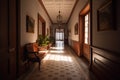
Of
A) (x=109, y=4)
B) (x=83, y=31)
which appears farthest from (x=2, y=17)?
(x=83, y=31)

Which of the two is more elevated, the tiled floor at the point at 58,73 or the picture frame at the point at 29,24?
the picture frame at the point at 29,24

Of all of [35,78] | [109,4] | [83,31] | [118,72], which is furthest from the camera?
[83,31]

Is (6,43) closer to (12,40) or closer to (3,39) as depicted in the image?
(3,39)

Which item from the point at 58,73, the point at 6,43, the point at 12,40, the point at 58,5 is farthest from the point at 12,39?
the point at 58,5

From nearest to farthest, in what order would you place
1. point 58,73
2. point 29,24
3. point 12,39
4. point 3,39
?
1. point 3,39
2. point 12,39
3. point 58,73
4. point 29,24

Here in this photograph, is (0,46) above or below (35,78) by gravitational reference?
above

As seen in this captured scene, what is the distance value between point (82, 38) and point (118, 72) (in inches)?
215

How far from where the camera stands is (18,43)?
3.96 m

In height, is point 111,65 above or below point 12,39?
below

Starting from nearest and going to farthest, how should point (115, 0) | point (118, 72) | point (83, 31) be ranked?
point (118, 72) → point (115, 0) → point (83, 31)

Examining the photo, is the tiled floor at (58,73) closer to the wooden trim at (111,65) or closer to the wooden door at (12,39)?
the wooden door at (12,39)

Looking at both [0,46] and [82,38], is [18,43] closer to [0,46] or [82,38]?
[0,46]

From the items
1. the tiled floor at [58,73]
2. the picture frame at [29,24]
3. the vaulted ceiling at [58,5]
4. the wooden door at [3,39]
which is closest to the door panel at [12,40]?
the wooden door at [3,39]

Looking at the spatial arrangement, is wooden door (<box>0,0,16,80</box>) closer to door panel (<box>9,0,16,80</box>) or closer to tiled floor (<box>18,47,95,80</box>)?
door panel (<box>9,0,16,80</box>)
